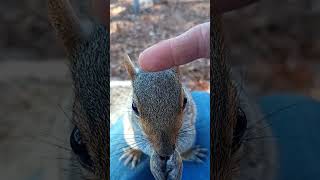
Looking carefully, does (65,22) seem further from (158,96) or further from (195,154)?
(195,154)

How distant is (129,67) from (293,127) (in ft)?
1.13

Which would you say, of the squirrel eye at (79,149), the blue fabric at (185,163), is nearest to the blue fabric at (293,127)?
the blue fabric at (185,163)

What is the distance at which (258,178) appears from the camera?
3.46ft

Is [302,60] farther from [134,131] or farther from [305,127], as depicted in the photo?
[134,131]

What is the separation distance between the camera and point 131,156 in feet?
3.29

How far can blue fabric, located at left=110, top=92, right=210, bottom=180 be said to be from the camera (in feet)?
3.25

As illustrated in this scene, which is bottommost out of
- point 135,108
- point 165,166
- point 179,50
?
point 165,166

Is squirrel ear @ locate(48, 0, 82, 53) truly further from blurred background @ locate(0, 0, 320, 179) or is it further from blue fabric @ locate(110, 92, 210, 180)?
blue fabric @ locate(110, 92, 210, 180)

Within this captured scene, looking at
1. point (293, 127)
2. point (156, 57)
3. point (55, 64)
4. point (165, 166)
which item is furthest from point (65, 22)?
point (293, 127)

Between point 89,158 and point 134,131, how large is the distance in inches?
4.4

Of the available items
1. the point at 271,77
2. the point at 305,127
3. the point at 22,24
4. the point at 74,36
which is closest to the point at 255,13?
the point at 271,77

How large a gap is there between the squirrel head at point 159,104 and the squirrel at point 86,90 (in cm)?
6

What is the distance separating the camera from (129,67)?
994 mm

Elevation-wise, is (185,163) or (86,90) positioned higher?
(86,90)
